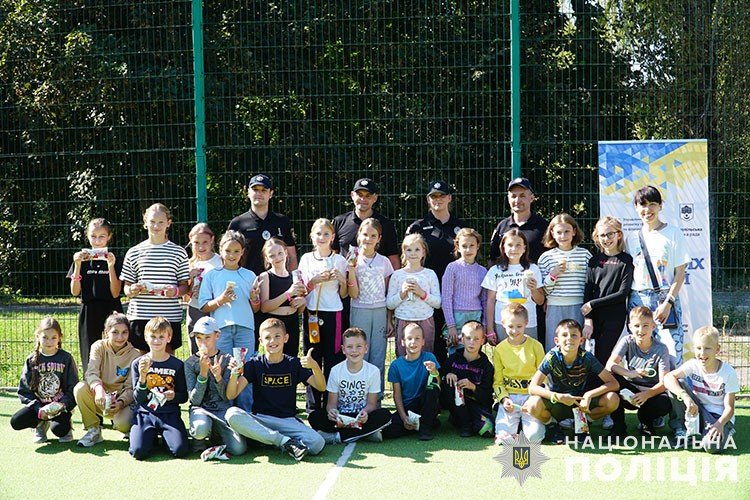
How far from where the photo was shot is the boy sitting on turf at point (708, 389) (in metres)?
5.57

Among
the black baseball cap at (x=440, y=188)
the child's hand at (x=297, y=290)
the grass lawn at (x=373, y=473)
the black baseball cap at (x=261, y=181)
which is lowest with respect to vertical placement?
the grass lawn at (x=373, y=473)

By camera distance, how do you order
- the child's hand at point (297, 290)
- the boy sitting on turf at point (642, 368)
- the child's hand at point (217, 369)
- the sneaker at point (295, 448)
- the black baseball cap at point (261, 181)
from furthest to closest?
1. the black baseball cap at point (261, 181)
2. the child's hand at point (297, 290)
3. the boy sitting on turf at point (642, 368)
4. the child's hand at point (217, 369)
5. the sneaker at point (295, 448)

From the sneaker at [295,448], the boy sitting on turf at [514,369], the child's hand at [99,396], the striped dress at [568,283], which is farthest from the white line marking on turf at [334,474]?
the striped dress at [568,283]

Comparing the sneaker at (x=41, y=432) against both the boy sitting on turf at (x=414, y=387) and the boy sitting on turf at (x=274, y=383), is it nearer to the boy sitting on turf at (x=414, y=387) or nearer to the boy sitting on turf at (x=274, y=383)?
the boy sitting on turf at (x=274, y=383)

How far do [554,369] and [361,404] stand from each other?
1399 mm

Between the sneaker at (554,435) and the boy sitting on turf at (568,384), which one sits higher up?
the boy sitting on turf at (568,384)

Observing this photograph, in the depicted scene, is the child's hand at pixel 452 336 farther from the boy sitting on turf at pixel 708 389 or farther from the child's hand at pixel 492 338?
the boy sitting on turf at pixel 708 389

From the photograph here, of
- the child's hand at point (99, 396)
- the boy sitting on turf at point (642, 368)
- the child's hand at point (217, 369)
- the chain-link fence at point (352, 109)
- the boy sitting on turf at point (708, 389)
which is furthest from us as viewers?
the chain-link fence at point (352, 109)

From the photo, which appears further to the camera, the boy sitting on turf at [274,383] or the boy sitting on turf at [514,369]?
the boy sitting on turf at [514,369]

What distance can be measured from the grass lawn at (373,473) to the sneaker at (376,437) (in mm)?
49

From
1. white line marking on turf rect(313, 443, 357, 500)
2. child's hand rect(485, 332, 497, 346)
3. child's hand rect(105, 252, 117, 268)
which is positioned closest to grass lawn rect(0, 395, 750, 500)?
white line marking on turf rect(313, 443, 357, 500)

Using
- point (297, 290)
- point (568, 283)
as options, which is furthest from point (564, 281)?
point (297, 290)

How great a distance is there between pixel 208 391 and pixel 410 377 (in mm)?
1481

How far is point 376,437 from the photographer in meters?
5.90
